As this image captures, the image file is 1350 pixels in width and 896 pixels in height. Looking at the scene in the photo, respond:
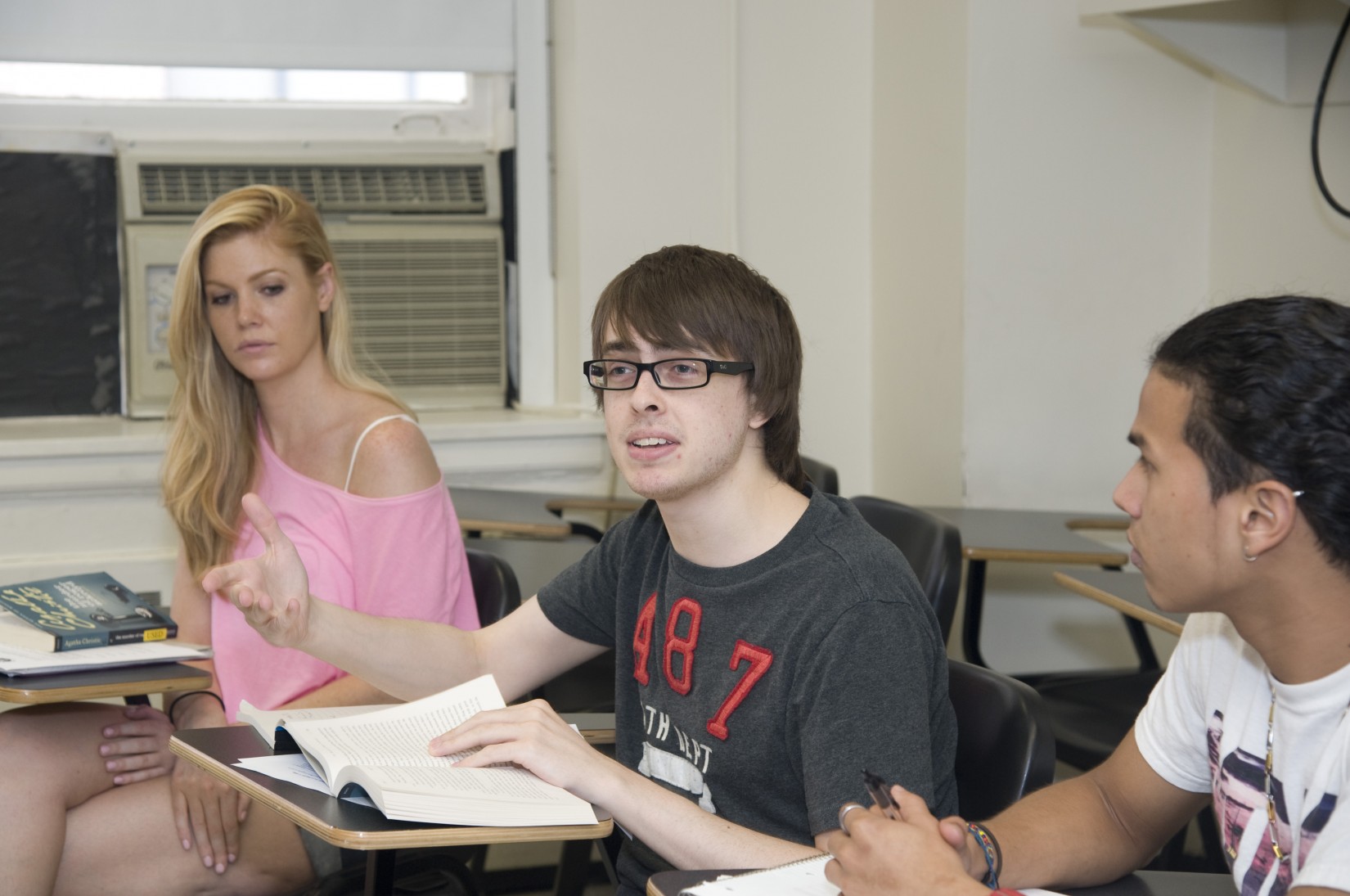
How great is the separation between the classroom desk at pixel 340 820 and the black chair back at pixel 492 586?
707mm

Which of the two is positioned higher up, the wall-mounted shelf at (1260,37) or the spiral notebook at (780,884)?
the wall-mounted shelf at (1260,37)

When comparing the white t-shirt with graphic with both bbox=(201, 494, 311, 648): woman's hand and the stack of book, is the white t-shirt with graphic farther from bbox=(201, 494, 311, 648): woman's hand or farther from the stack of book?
the stack of book

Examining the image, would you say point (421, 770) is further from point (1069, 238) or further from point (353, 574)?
point (1069, 238)

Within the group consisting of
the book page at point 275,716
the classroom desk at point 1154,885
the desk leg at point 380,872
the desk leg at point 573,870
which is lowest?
the desk leg at point 573,870

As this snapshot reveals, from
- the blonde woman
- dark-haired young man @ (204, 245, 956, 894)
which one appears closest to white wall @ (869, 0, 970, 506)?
the blonde woman

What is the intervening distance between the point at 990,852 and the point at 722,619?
37cm

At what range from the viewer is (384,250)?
3477mm

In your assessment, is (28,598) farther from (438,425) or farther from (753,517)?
(438,425)

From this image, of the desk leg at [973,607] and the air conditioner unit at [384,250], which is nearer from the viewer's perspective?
the desk leg at [973,607]

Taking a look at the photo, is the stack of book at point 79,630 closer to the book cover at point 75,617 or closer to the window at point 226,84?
the book cover at point 75,617

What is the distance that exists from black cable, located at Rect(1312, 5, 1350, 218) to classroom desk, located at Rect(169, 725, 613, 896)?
88.9 inches

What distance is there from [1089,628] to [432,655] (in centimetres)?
209

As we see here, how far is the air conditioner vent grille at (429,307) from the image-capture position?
137 inches

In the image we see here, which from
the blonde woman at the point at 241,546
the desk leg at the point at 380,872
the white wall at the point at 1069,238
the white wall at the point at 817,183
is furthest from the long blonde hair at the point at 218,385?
the white wall at the point at 1069,238
